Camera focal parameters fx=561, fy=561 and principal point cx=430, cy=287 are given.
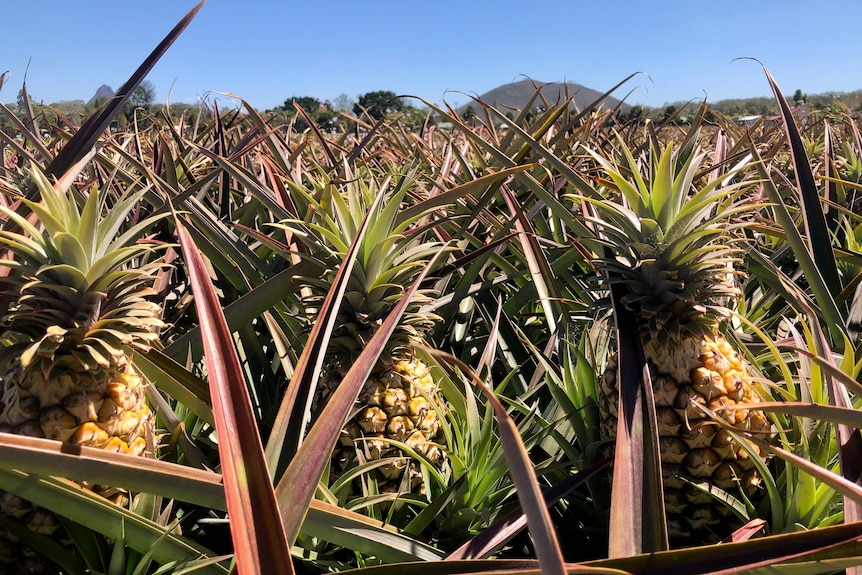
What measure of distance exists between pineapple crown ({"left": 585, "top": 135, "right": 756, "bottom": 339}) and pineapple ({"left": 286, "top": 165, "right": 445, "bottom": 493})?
0.32 meters

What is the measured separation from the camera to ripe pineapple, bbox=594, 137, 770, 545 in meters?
0.88

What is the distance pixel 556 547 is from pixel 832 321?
0.99 m

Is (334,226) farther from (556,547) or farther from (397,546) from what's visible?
(556,547)

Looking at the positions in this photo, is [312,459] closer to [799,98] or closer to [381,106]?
[381,106]

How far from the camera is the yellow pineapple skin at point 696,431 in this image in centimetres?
89

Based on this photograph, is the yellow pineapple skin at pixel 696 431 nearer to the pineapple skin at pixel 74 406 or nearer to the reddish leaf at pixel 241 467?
the reddish leaf at pixel 241 467

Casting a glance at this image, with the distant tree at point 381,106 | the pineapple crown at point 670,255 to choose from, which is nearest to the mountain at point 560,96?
the distant tree at point 381,106

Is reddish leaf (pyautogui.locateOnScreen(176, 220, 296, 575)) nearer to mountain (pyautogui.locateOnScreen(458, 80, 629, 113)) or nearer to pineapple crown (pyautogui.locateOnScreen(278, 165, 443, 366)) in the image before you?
pineapple crown (pyautogui.locateOnScreen(278, 165, 443, 366))

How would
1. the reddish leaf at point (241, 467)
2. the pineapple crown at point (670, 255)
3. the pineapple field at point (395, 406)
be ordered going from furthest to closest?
1. the pineapple crown at point (670, 255)
2. the pineapple field at point (395, 406)
3. the reddish leaf at point (241, 467)

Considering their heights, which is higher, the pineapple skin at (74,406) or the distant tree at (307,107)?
the distant tree at (307,107)

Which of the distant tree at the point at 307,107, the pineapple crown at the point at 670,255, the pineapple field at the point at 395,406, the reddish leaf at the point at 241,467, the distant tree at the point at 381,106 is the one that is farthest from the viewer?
the distant tree at the point at 307,107

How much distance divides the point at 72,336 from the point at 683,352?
0.89 metres

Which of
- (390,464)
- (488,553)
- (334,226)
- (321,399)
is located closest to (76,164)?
(334,226)

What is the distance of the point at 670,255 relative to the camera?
0.88 metres
